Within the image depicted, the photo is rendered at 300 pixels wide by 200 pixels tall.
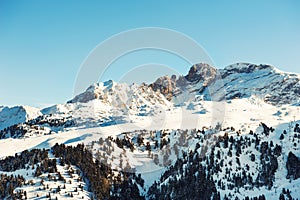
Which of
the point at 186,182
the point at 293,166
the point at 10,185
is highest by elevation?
the point at 293,166

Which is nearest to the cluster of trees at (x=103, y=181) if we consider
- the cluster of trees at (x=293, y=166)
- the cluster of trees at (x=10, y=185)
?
the cluster of trees at (x=10, y=185)

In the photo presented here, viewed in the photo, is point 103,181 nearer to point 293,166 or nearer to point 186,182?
point 186,182

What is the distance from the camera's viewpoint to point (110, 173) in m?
197

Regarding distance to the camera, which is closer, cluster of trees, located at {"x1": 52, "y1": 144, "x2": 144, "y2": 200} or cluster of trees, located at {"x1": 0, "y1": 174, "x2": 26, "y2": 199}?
cluster of trees, located at {"x1": 0, "y1": 174, "x2": 26, "y2": 199}

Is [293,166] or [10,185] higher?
[293,166]

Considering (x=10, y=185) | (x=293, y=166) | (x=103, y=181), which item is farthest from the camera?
(x=103, y=181)

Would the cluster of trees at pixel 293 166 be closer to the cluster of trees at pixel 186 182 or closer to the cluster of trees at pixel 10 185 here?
the cluster of trees at pixel 186 182

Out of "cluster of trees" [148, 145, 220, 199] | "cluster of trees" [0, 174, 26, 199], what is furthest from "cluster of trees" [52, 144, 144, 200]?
"cluster of trees" [0, 174, 26, 199]

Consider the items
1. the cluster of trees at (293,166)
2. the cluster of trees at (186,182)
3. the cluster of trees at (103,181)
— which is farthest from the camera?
the cluster of trees at (103,181)

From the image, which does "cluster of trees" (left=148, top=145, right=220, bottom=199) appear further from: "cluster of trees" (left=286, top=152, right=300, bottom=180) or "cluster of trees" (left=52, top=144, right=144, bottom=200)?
"cluster of trees" (left=286, top=152, right=300, bottom=180)

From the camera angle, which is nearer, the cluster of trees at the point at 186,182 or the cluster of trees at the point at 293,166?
the cluster of trees at the point at 186,182

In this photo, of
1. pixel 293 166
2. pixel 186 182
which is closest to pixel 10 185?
pixel 186 182

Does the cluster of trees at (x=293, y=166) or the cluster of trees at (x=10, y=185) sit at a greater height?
the cluster of trees at (x=293, y=166)

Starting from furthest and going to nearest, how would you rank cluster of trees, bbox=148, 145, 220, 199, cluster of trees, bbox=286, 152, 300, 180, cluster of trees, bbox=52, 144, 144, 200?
cluster of trees, bbox=52, 144, 144, 200
cluster of trees, bbox=286, 152, 300, 180
cluster of trees, bbox=148, 145, 220, 199
